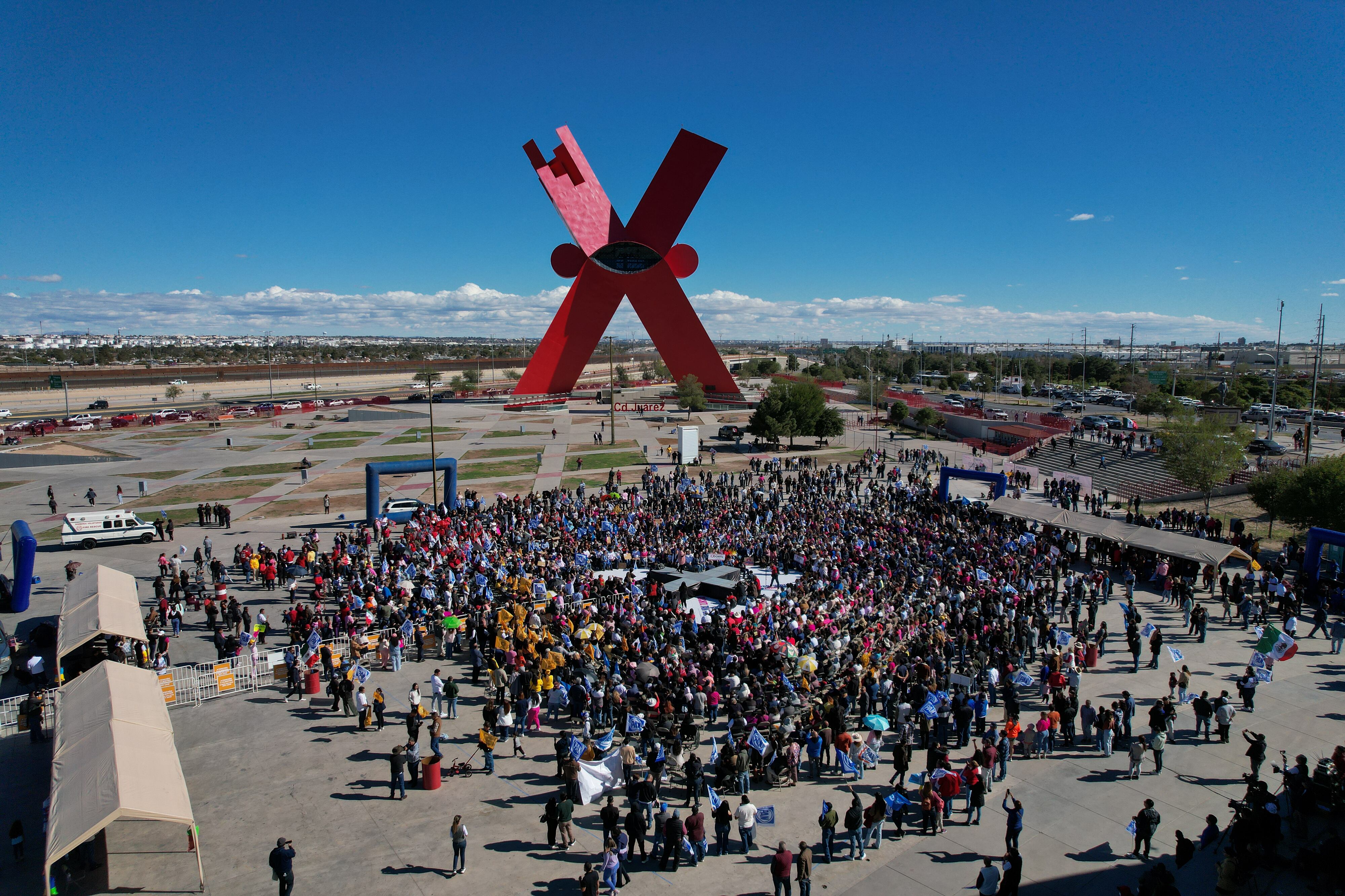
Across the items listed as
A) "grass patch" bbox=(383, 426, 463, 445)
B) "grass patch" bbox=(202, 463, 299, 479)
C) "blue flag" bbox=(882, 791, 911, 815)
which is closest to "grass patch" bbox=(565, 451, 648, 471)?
"grass patch" bbox=(383, 426, 463, 445)

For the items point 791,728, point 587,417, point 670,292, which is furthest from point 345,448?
point 791,728

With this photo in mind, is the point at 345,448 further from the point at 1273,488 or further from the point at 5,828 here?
the point at 1273,488

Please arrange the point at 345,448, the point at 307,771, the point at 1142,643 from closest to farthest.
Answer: the point at 307,771 → the point at 1142,643 → the point at 345,448

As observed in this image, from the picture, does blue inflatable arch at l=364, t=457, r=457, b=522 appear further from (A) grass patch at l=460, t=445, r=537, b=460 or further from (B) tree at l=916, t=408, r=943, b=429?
(B) tree at l=916, t=408, r=943, b=429

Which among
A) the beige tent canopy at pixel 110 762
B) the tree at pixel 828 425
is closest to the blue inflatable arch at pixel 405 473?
the beige tent canopy at pixel 110 762

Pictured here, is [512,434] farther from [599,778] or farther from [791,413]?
[599,778]

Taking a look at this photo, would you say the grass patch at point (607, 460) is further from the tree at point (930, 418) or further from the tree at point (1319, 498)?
the tree at point (1319, 498)
